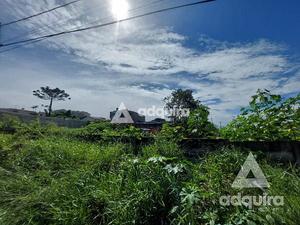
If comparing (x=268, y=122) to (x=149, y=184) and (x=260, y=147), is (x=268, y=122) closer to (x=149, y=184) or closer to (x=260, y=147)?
(x=260, y=147)

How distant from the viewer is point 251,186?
7.91ft

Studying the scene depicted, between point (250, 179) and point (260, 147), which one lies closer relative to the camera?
point (250, 179)

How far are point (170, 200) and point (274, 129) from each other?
1.96 meters

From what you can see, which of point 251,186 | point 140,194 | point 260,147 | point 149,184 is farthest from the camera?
point 260,147

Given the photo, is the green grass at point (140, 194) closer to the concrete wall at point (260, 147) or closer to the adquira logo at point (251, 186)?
the adquira logo at point (251, 186)

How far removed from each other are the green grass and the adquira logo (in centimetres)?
6

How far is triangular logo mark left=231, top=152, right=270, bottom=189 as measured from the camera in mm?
2432

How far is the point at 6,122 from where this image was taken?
27.2 ft

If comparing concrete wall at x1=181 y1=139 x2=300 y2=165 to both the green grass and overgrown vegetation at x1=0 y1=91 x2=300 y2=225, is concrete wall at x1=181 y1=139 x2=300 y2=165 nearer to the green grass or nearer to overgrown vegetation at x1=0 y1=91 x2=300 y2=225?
overgrown vegetation at x1=0 y1=91 x2=300 y2=225

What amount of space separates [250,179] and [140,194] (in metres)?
1.16

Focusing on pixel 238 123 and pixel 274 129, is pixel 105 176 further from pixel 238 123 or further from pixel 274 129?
pixel 274 129

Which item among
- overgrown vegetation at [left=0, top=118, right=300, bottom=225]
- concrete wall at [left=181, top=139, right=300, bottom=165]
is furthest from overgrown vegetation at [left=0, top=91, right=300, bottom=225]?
concrete wall at [left=181, top=139, right=300, bottom=165]

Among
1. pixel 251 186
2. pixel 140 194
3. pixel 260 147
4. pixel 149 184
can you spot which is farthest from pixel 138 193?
pixel 260 147

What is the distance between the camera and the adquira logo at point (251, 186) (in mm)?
2071
